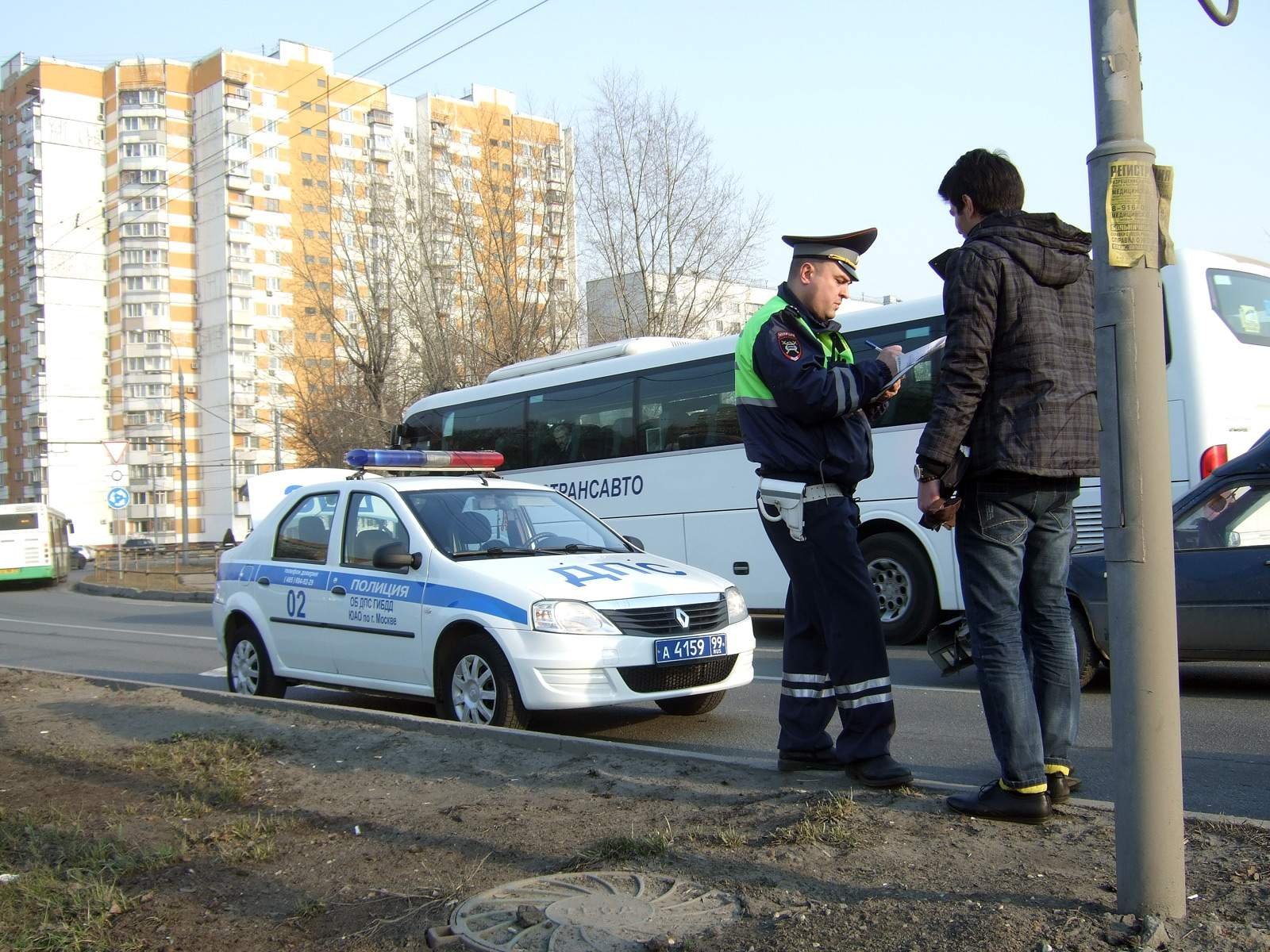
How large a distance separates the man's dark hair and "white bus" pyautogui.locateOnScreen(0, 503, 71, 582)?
37189mm

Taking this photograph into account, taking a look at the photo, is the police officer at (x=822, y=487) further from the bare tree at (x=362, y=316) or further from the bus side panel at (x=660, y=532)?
the bare tree at (x=362, y=316)

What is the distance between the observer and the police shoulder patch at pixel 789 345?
440 centimetres

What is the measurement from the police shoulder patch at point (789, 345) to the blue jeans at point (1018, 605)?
2.95 feet

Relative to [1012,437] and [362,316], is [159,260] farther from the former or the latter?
[1012,437]

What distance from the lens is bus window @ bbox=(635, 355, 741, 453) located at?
1372 centimetres

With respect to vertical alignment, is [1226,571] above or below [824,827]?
above

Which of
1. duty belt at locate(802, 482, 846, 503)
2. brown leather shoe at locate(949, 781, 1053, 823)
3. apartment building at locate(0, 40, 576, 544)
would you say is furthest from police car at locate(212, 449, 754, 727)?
apartment building at locate(0, 40, 576, 544)

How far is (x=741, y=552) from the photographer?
13609 millimetres

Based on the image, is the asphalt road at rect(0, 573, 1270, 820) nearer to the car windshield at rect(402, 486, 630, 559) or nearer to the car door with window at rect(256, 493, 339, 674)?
the car door with window at rect(256, 493, 339, 674)

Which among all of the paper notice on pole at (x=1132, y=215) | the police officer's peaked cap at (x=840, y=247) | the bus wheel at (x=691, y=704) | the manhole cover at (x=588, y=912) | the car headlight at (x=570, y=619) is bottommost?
the bus wheel at (x=691, y=704)

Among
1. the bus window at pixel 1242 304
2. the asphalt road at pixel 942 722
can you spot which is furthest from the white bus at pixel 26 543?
the bus window at pixel 1242 304

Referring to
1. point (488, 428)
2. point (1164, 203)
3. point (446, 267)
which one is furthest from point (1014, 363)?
point (446, 267)

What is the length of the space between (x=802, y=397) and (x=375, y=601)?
3938mm

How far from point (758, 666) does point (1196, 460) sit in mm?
4083
